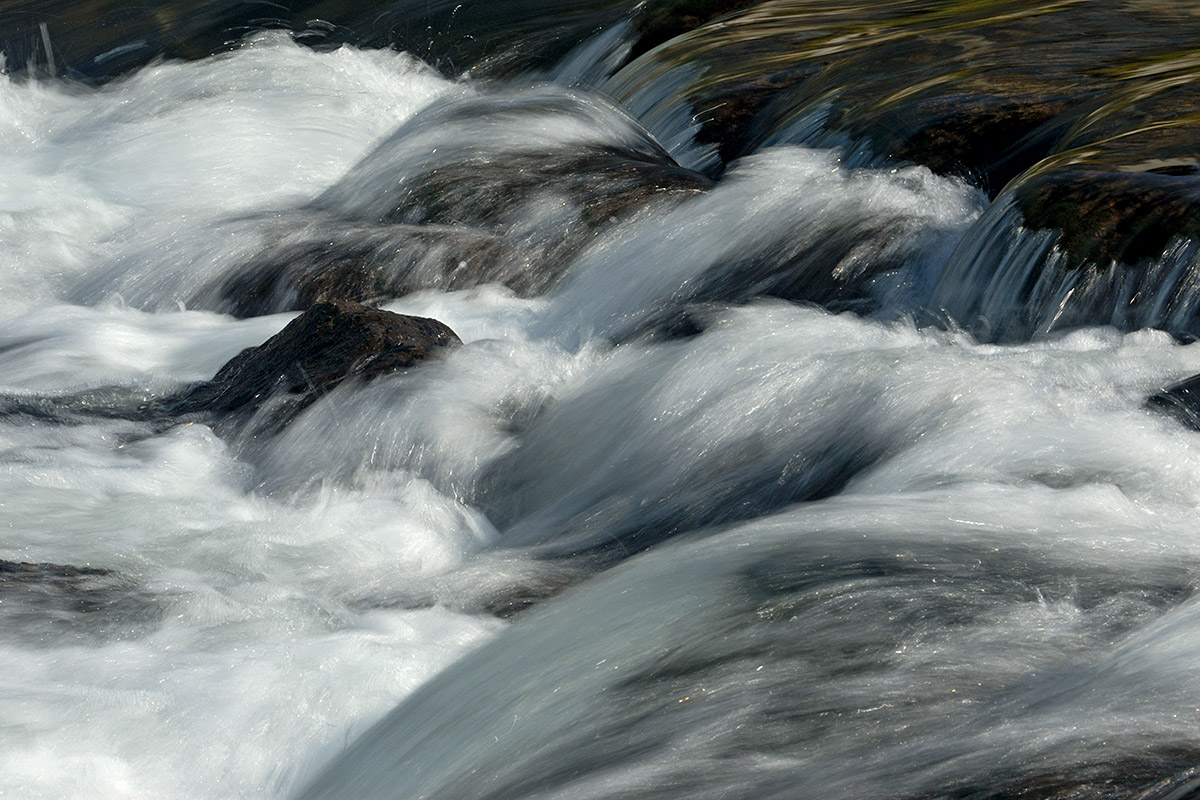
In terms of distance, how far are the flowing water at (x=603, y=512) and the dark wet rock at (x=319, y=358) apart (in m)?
0.10

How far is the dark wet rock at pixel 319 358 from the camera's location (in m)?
4.75

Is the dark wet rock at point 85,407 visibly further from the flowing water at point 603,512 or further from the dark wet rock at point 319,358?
the dark wet rock at point 319,358

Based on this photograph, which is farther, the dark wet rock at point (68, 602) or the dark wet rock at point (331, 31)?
the dark wet rock at point (331, 31)

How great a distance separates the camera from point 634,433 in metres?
4.47

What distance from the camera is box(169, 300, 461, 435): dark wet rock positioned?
4.75 m

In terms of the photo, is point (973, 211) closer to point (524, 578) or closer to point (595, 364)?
point (595, 364)

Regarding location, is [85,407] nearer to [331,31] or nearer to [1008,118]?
[1008,118]

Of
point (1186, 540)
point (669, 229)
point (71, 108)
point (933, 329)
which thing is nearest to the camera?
point (1186, 540)

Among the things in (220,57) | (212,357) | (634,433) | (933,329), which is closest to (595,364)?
(634,433)

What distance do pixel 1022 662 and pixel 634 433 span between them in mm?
1973

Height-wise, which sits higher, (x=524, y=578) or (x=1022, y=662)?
(x=1022, y=662)

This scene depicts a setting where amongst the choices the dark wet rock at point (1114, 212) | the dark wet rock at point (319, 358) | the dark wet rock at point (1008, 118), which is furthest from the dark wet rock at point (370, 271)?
the dark wet rock at point (1114, 212)

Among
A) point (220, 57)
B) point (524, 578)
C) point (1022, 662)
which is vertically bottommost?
point (524, 578)

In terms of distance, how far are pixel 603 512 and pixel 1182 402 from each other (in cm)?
170
